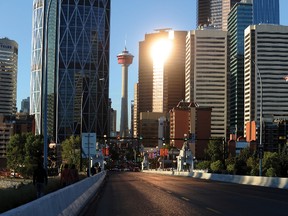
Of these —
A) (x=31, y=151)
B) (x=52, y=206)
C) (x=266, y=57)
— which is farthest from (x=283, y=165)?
(x=52, y=206)

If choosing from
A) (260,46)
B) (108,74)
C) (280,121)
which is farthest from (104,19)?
(260,46)

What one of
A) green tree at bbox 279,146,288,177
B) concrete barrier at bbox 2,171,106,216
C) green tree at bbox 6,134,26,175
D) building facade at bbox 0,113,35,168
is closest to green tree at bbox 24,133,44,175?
green tree at bbox 6,134,26,175

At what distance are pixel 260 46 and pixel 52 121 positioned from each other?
92.1m

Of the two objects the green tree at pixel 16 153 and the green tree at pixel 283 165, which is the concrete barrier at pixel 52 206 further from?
the green tree at pixel 16 153

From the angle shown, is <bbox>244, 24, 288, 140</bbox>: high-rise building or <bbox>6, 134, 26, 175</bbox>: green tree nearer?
<bbox>6, 134, 26, 175</bbox>: green tree

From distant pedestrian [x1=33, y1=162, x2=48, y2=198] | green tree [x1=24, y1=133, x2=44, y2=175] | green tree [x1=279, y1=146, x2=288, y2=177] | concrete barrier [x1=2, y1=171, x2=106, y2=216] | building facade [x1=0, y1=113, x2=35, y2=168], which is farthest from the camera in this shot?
building facade [x1=0, y1=113, x2=35, y2=168]

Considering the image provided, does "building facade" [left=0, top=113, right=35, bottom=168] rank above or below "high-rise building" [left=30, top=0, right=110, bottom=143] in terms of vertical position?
below

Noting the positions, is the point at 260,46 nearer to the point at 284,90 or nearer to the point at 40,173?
the point at 284,90

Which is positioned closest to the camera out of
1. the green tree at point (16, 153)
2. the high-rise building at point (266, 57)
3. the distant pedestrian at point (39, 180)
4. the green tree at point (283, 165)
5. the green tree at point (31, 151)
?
the distant pedestrian at point (39, 180)

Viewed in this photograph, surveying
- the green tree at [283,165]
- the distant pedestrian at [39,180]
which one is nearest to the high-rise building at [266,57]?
the green tree at [283,165]

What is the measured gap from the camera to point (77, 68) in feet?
570

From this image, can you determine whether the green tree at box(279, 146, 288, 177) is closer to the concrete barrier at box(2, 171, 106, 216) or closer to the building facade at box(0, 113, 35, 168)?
the concrete barrier at box(2, 171, 106, 216)

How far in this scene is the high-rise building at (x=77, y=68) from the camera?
171m

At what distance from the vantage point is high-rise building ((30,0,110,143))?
171350 millimetres
